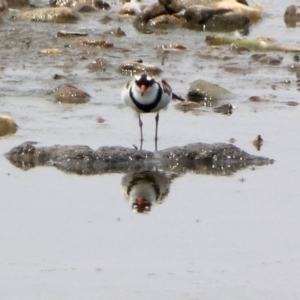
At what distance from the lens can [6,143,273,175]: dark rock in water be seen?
931 centimetres

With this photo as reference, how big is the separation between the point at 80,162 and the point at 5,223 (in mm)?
1819

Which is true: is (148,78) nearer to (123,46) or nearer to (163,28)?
(123,46)

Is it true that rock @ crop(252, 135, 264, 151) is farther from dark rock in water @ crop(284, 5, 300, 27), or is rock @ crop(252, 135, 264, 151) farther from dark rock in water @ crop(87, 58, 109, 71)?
dark rock in water @ crop(284, 5, 300, 27)

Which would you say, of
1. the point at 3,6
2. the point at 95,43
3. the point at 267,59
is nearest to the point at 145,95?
the point at 267,59

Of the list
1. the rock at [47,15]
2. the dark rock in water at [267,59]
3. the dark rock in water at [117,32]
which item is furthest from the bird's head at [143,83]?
the rock at [47,15]

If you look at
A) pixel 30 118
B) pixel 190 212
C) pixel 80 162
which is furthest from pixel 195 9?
pixel 190 212

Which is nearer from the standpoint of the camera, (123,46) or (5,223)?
(5,223)

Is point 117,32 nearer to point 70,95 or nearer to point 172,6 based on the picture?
point 172,6

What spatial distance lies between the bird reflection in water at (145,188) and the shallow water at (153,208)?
7 centimetres

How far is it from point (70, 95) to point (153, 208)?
398 centimetres

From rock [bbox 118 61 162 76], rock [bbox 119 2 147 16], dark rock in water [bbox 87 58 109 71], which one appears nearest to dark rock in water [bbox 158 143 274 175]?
rock [bbox 118 61 162 76]

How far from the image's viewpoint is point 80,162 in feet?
30.6

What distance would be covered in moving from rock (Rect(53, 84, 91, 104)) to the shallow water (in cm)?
13

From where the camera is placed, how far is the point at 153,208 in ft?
26.9
